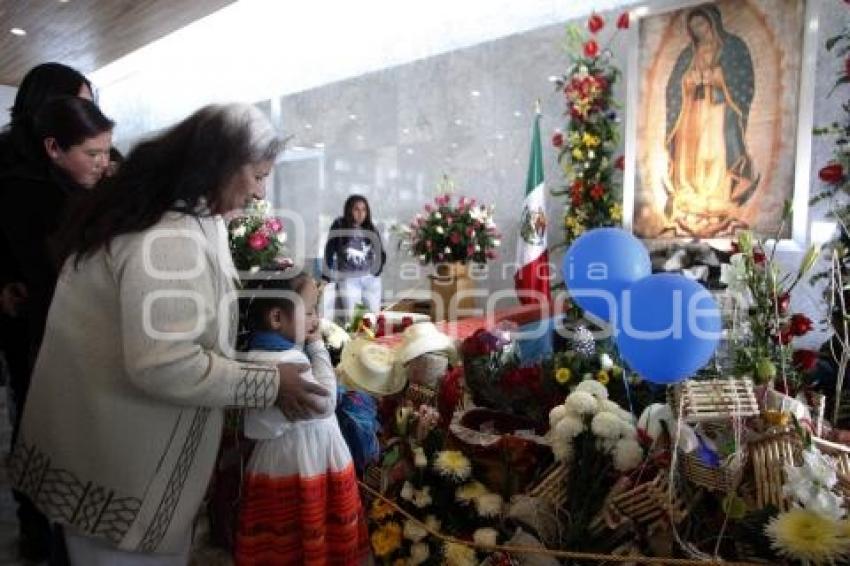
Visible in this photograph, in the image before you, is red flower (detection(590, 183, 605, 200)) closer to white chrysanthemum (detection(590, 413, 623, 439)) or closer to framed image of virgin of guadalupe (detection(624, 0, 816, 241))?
framed image of virgin of guadalupe (detection(624, 0, 816, 241))

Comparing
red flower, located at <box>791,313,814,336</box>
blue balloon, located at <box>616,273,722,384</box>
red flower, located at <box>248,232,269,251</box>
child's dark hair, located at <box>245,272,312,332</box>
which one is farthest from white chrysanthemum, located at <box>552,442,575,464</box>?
red flower, located at <box>248,232,269,251</box>

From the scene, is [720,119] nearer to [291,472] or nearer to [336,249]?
[336,249]

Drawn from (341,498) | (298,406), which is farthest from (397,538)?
Answer: (298,406)

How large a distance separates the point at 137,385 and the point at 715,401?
137 cm

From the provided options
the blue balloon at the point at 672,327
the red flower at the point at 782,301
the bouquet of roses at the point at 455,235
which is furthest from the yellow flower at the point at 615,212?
the blue balloon at the point at 672,327

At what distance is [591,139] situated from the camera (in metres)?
5.20

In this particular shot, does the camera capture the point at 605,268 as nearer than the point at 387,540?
No

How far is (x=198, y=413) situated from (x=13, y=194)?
3.75ft

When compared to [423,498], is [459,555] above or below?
below

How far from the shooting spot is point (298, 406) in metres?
1.24

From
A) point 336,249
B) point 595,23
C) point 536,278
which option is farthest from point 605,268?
point 336,249

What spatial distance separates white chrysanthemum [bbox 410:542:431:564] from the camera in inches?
73.5

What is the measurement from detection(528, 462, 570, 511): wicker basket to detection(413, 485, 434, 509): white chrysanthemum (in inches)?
12.9

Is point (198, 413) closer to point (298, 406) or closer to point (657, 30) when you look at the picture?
point (298, 406)
